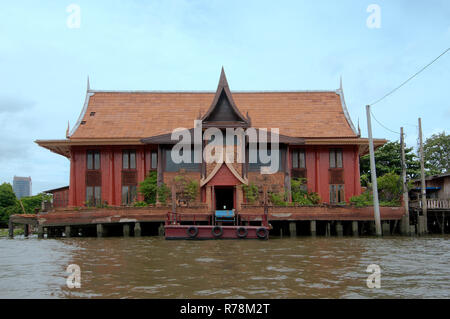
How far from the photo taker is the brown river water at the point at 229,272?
31.6 ft

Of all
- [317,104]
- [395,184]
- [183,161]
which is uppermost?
[317,104]

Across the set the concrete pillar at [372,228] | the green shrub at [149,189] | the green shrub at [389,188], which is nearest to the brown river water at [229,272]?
the concrete pillar at [372,228]

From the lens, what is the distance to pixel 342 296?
9.16 m

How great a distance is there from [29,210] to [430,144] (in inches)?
2046

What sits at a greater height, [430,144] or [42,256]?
[430,144]

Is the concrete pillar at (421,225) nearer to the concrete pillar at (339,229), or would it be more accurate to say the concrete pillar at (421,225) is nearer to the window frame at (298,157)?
the concrete pillar at (339,229)

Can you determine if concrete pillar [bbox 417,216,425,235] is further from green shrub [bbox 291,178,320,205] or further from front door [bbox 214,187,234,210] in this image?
front door [bbox 214,187,234,210]

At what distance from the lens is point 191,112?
36.2 meters

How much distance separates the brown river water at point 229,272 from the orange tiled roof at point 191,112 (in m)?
16.6

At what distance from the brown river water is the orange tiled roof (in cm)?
1660

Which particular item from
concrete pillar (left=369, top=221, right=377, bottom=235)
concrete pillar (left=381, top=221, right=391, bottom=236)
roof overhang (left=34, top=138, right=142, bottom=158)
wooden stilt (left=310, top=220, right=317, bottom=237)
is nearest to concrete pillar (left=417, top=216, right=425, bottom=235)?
concrete pillar (left=381, top=221, right=391, bottom=236)

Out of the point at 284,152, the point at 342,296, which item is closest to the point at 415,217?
the point at 284,152

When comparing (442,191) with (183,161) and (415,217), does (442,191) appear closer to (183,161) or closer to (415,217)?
(415,217)

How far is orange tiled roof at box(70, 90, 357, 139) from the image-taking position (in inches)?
1336
